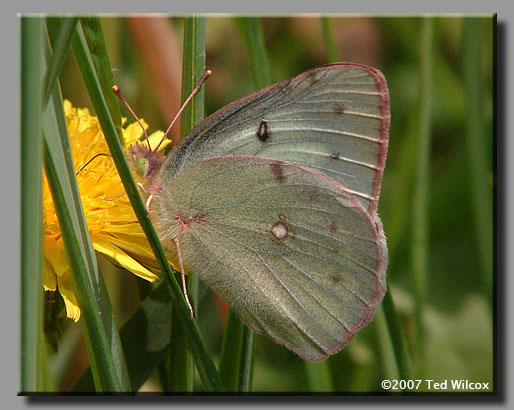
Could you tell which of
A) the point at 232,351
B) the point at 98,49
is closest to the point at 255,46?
the point at 98,49

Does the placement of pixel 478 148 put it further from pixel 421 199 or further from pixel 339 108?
pixel 339 108

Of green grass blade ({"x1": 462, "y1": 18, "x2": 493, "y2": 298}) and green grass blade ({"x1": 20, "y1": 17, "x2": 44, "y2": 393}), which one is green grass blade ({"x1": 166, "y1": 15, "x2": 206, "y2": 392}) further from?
green grass blade ({"x1": 462, "y1": 18, "x2": 493, "y2": 298})

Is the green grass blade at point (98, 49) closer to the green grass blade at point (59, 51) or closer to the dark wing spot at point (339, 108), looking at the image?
the green grass blade at point (59, 51)

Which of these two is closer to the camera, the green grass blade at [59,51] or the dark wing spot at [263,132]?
the green grass blade at [59,51]

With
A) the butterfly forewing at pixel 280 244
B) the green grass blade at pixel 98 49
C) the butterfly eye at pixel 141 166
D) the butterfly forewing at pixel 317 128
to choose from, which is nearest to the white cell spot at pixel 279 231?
the butterfly forewing at pixel 280 244

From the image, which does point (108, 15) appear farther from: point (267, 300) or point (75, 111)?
point (267, 300)
